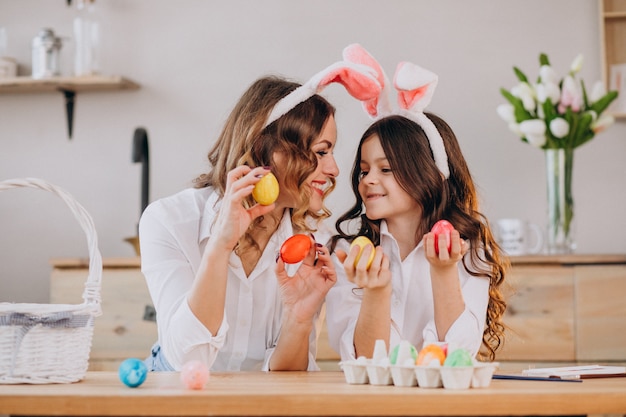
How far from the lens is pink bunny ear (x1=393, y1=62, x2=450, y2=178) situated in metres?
1.89

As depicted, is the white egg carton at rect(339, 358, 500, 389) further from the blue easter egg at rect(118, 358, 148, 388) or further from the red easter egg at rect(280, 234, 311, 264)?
the red easter egg at rect(280, 234, 311, 264)

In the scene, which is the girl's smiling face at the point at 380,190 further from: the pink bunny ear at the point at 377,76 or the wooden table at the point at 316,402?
the wooden table at the point at 316,402

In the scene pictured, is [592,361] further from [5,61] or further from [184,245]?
[5,61]

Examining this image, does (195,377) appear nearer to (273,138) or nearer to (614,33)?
(273,138)

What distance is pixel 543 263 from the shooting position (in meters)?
2.57

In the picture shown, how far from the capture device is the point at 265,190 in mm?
1609

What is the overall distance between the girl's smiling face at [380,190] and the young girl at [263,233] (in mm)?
101

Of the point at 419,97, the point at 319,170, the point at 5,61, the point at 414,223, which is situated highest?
the point at 5,61

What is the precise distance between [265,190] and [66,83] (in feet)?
5.82

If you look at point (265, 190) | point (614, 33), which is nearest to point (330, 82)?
point (265, 190)

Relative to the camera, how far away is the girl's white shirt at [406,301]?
1844mm

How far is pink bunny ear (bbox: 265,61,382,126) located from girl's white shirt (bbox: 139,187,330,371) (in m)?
0.25

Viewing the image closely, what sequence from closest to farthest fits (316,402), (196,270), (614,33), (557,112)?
1. (316,402)
2. (196,270)
3. (557,112)
4. (614,33)

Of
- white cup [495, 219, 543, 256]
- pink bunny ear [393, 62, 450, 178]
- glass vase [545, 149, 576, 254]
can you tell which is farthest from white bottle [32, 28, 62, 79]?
glass vase [545, 149, 576, 254]
